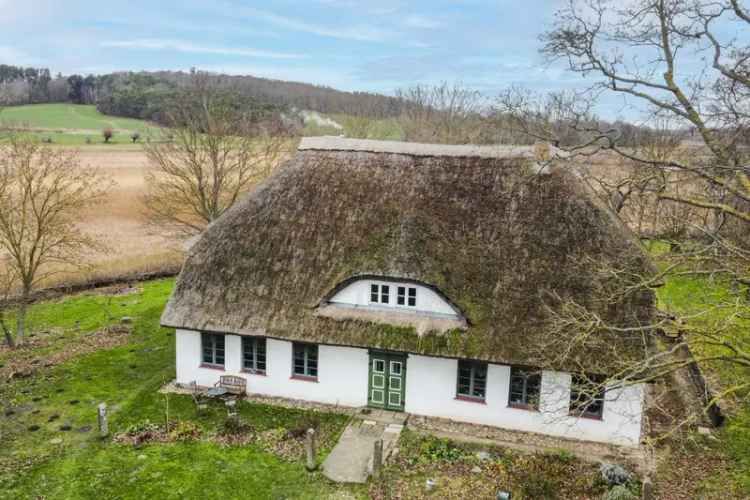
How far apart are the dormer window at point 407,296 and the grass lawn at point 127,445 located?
3969mm

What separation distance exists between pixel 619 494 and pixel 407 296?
7.70 metres

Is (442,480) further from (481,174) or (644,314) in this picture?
(481,174)

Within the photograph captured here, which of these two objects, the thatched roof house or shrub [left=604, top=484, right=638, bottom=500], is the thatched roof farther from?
shrub [left=604, top=484, right=638, bottom=500]

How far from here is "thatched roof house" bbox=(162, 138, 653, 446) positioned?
1728cm

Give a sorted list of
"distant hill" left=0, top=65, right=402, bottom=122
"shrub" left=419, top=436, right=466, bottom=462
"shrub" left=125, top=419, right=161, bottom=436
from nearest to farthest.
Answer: "shrub" left=419, top=436, right=466, bottom=462, "shrub" left=125, top=419, right=161, bottom=436, "distant hill" left=0, top=65, right=402, bottom=122

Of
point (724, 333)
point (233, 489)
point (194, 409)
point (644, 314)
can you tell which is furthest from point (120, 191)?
point (724, 333)

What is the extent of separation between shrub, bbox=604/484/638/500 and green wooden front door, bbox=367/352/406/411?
653 cm

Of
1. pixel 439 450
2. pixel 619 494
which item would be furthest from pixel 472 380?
pixel 619 494

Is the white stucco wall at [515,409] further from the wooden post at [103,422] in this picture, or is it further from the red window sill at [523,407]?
the wooden post at [103,422]

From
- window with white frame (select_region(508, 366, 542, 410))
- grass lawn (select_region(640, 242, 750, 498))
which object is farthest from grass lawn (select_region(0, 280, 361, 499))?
grass lawn (select_region(640, 242, 750, 498))

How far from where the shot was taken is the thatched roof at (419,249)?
17375 millimetres

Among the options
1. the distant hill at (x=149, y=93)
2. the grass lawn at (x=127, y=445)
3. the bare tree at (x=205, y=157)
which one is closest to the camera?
the grass lawn at (x=127, y=445)

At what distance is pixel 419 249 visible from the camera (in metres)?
18.6

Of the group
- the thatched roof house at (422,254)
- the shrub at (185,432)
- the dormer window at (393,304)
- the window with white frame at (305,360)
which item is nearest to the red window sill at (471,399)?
the thatched roof house at (422,254)
